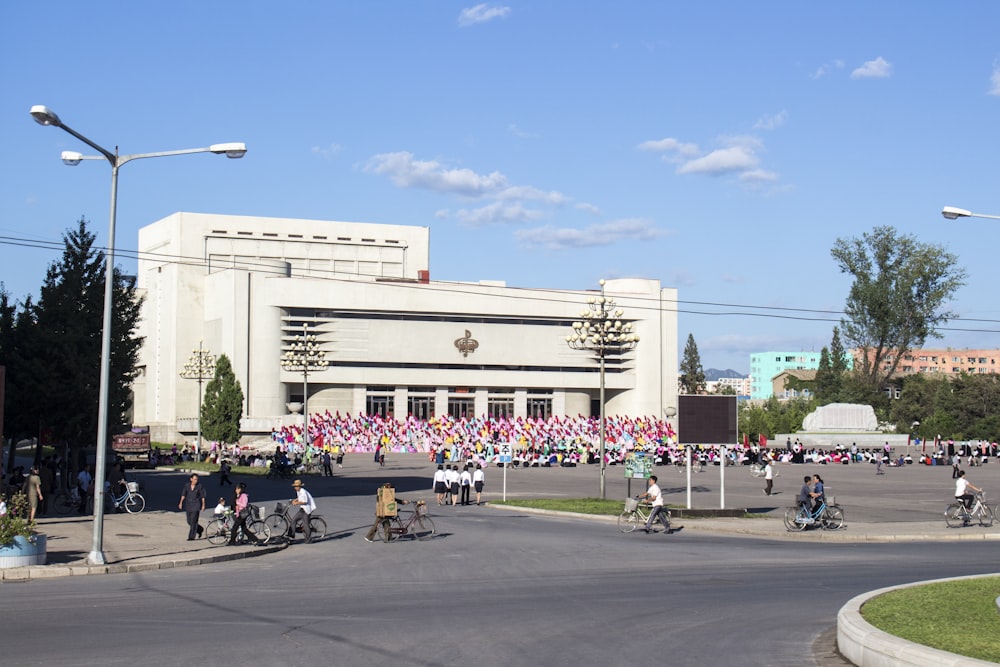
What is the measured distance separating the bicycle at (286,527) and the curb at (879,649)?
16.1 metres

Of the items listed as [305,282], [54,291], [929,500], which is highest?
[305,282]

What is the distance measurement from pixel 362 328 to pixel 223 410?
19.8 metres

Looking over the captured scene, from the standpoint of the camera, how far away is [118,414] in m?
45.5

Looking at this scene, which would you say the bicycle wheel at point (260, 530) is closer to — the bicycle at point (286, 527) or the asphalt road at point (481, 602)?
the bicycle at point (286, 527)

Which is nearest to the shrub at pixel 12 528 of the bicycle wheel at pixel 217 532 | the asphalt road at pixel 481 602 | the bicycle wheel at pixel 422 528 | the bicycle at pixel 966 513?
the asphalt road at pixel 481 602

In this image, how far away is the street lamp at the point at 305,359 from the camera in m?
67.5

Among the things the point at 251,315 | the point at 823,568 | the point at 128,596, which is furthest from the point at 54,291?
the point at 251,315

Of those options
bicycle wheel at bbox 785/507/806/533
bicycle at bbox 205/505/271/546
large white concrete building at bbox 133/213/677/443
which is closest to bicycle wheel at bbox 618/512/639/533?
bicycle wheel at bbox 785/507/806/533

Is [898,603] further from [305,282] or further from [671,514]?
[305,282]

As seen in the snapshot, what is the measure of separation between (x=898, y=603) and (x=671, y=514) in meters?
19.9

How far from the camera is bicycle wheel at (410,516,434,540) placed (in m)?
27.0

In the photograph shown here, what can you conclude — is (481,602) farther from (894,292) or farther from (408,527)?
(894,292)

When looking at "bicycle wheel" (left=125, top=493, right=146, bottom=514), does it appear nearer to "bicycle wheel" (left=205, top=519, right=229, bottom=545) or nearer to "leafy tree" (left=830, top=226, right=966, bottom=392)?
"bicycle wheel" (left=205, top=519, right=229, bottom=545)

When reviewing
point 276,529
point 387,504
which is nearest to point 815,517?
point 387,504
